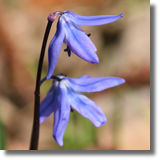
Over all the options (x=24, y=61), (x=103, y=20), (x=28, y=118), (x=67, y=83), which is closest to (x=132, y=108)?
(x=28, y=118)

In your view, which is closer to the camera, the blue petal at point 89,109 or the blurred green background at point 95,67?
the blue petal at point 89,109

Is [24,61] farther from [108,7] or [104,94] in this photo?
[108,7]

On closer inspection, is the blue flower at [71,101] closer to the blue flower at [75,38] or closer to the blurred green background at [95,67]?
the blue flower at [75,38]

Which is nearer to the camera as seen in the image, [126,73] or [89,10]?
[126,73]

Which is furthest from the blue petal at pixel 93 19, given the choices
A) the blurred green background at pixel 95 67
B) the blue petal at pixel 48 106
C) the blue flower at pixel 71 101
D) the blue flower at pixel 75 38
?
the blurred green background at pixel 95 67

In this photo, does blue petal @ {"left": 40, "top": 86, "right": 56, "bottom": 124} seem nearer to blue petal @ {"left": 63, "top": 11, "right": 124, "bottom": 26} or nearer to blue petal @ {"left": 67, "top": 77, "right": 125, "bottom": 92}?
blue petal @ {"left": 67, "top": 77, "right": 125, "bottom": 92}

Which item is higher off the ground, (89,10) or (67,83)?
(89,10)

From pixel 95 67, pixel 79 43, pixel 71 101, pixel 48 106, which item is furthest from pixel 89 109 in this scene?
pixel 95 67
